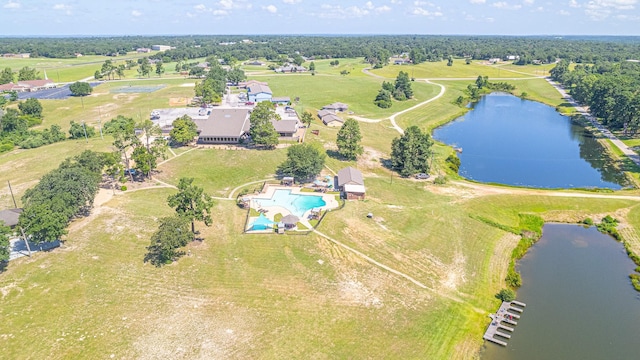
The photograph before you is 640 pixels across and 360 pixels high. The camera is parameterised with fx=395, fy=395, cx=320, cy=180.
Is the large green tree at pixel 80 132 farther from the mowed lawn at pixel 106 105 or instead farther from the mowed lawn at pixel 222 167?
the mowed lawn at pixel 222 167

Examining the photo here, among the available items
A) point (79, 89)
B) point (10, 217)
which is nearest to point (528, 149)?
point (10, 217)

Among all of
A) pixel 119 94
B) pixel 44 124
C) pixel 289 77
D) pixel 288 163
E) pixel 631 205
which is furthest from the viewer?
pixel 289 77

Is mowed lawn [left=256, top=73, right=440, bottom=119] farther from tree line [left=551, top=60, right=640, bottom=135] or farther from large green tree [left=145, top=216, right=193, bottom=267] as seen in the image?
large green tree [left=145, top=216, right=193, bottom=267]

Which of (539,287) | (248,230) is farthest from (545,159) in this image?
(248,230)

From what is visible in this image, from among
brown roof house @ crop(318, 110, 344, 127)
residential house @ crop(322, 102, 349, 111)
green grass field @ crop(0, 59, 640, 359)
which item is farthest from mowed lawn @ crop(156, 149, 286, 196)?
residential house @ crop(322, 102, 349, 111)

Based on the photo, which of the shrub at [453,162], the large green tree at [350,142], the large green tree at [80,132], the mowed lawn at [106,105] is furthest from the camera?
the mowed lawn at [106,105]

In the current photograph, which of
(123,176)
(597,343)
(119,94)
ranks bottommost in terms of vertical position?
(597,343)

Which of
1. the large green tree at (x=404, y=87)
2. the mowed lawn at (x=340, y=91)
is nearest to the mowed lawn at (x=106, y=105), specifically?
the mowed lawn at (x=340, y=91)

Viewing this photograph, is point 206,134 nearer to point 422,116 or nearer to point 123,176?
point 123,176
